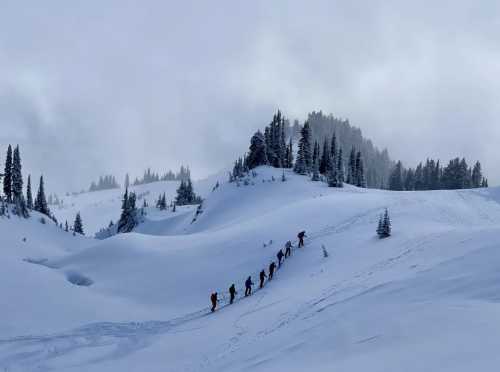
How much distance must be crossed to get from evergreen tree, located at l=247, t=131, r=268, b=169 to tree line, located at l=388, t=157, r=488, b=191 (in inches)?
1952

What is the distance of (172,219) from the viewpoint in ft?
266

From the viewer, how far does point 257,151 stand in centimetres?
8150

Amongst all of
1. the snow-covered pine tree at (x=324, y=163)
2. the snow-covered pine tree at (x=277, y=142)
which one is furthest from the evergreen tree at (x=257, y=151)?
the snow-covered pine tree at (x=324, y=163)

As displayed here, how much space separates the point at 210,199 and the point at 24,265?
154 ft

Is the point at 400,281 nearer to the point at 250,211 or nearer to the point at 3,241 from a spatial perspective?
the point at 250,211

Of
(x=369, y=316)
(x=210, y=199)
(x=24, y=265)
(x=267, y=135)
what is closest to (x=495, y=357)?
(x=369, y=316)

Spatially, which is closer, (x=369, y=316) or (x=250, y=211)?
(x=369, y=316)

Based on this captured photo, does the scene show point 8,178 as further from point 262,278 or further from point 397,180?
point 397,180

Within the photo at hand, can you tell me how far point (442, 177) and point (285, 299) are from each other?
100m

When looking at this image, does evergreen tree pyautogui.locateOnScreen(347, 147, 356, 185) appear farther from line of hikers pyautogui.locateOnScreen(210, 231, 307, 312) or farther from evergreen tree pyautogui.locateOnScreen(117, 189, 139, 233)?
line of hikers pyautogui.locateOnScreen(210, 231, 307, 312)

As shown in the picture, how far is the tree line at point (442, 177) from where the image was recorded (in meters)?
97.2

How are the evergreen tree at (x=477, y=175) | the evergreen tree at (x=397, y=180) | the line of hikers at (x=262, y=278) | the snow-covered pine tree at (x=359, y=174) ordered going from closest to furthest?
the line of hikers at (x=262, y=278) < the snow-covered pine tree at (x=359, y=174) < the evergreen tree at (x=477, y=175) < the evergreen tree at (x=397, y=180)

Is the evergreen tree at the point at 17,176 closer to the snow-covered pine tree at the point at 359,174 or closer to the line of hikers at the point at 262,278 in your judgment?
the line of hikers at the point at 262,278

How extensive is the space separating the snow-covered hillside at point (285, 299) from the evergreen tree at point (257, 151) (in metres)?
42.4
